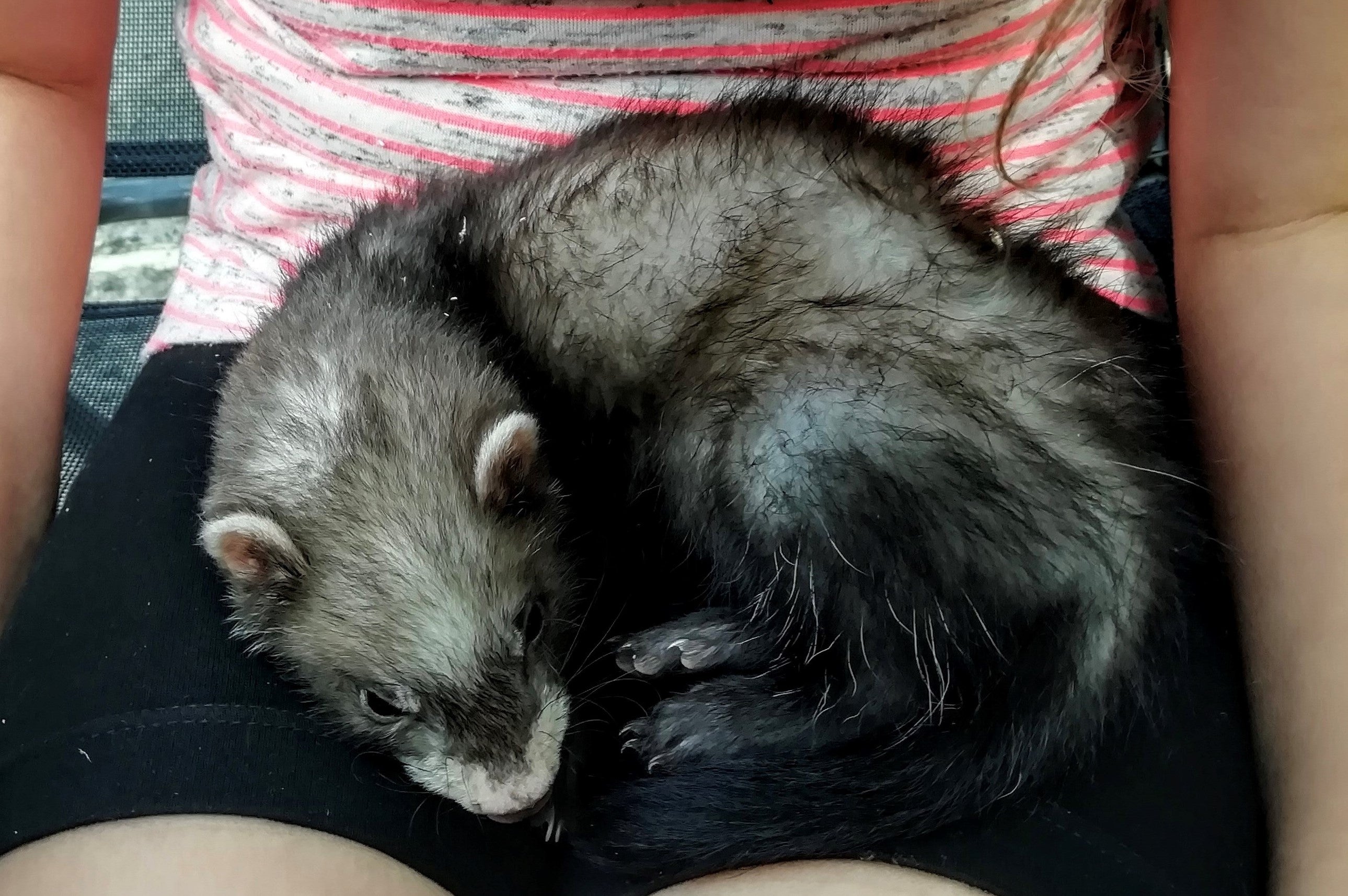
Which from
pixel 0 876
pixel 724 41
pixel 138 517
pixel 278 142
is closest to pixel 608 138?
pixel 724 41

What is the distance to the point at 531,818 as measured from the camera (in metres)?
1.01

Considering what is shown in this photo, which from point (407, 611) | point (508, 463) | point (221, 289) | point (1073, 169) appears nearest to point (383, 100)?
point (221, 289)

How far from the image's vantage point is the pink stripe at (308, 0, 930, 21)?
1095 mm

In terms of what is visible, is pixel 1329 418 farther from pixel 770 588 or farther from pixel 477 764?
pixel 477 764

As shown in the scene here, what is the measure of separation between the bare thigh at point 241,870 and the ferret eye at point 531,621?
0.97 feet

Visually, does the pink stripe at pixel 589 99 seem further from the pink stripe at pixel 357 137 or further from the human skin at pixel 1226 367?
the human skin at pixel 1226 367

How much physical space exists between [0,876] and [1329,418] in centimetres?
122

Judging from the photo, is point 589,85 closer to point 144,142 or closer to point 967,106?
point 967,106

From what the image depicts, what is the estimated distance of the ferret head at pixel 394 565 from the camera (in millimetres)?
1043

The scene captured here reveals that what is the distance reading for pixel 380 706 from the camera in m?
1.07

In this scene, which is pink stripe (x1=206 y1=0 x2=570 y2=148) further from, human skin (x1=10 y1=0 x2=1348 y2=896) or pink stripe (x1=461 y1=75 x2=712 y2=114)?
human skin (x1=10 y1=0 x2=1348 y2=896)

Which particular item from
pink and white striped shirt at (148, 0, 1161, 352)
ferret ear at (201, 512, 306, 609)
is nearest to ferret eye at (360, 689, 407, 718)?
ferret ear at (201, 512, 306, 609)

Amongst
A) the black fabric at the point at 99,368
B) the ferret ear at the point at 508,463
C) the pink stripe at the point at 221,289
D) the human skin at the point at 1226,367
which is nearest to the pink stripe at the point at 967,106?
the human skin at the point at 1226,367

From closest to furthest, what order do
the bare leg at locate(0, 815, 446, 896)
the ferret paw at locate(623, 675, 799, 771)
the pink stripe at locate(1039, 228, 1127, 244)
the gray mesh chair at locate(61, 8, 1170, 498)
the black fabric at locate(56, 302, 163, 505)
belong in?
the bare leg at locate(0, 815, 446, 896) → the ferret paw at locate(623, 675, 799, 771) → the pink stripe at locate(1039, 228, 1127, 244) → the black fabric at locate(56, 302, 163, 505) → the gray mesh chair at locate(61, 8, 1170, 498)
